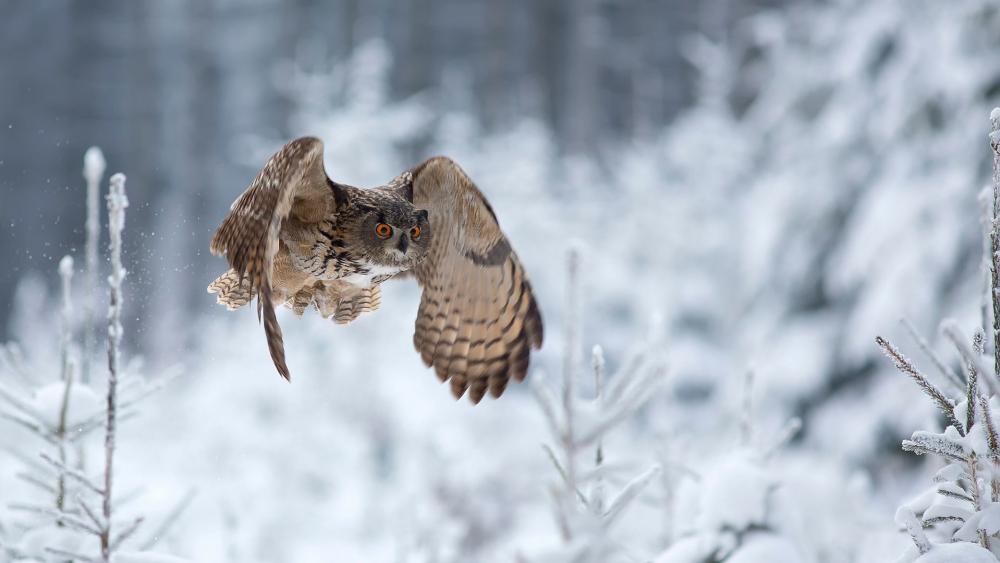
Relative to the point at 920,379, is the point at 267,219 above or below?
above

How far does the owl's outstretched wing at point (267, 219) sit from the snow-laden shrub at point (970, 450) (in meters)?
1.15

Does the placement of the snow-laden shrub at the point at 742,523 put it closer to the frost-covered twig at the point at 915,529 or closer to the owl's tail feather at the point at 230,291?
the frost-covered twig at the point at 915,529

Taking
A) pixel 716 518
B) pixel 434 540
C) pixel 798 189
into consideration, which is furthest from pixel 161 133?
pixel 716 518

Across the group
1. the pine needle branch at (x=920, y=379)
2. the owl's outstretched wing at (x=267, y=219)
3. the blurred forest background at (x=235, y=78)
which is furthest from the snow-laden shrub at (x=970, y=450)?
the blurred forest background at (x=235, y=78)

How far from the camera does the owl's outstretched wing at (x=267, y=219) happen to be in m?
1.87

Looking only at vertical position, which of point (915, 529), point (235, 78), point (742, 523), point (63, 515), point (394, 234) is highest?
point (235, 78)

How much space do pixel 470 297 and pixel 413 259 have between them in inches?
9.9

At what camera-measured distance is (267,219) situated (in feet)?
6.35

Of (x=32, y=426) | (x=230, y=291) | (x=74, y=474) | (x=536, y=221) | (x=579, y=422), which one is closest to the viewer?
(x=579, y=422)

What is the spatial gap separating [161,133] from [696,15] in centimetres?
1038

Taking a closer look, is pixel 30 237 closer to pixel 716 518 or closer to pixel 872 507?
pixel 872 507

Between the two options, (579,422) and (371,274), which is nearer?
(579,422)

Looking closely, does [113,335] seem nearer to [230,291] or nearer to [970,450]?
[230,291]

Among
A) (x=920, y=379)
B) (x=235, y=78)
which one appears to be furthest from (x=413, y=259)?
(x=235, y=78)
